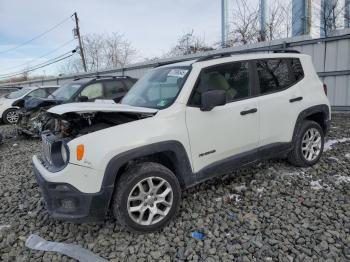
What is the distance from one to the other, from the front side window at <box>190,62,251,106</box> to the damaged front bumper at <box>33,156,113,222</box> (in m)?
1.46

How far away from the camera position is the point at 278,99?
3986 millimetres

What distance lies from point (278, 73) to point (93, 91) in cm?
541

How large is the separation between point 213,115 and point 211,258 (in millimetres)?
1532

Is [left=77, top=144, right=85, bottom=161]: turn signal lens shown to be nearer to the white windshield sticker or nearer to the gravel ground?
the gravel ground

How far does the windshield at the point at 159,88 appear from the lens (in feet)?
11.2

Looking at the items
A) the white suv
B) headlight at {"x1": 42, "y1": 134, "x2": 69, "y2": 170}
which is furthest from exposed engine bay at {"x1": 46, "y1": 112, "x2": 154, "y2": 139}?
headlight at {"x1": 42, "y1": 134, "x2": 69, "y2": 170}

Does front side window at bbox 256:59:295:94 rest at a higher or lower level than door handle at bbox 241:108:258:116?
higher

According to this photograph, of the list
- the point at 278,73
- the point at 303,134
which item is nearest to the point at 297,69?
the point at 278,73

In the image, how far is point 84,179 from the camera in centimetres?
275

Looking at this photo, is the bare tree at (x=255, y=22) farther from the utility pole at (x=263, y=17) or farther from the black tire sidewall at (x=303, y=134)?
the black tire sidewall at (x=303, y=134)

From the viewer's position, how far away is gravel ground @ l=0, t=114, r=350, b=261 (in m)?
2.74

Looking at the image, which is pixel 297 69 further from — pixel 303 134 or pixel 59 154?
pixel 59 154

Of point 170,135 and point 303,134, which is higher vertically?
point 170,135

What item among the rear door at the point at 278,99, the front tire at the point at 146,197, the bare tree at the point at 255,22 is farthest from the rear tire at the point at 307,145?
the bare tree at the point at 255,22
